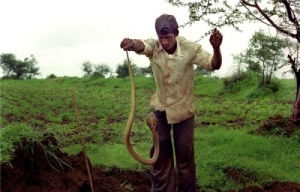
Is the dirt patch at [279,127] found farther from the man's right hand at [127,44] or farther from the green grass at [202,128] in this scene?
the man's right hand at [127,44]

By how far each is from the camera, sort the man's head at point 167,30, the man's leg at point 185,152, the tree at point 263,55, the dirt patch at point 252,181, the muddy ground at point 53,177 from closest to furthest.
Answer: the man's head at point 167,30 → the man's leg at point 185,152 → the muddy ground at point 53,177 → the dirt patch at point 252,181 → the tree at point 263,55

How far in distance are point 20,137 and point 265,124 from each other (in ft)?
22.3

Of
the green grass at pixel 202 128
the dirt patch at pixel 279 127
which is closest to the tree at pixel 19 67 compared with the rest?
the green grass at pixel 202 128

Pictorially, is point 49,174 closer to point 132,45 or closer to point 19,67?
point 132,45

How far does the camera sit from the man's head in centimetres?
481

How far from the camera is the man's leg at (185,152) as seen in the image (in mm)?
5156

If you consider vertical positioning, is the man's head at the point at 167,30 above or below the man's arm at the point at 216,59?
above

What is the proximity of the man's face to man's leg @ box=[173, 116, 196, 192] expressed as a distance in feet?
2.55

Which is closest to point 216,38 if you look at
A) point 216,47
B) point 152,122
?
point 216,47

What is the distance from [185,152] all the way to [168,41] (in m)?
1.16

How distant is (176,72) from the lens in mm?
5051

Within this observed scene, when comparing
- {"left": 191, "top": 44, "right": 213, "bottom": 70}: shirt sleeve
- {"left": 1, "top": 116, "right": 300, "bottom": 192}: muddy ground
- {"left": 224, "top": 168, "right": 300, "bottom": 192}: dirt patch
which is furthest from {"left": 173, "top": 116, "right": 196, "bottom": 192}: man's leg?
{"left": 224, "top": 168, "right": 300, "bottom": 192}: dirt patch

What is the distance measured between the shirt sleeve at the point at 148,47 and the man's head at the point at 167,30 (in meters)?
0.14

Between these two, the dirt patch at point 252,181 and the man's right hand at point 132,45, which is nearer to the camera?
the man's right hand at point 132,45
